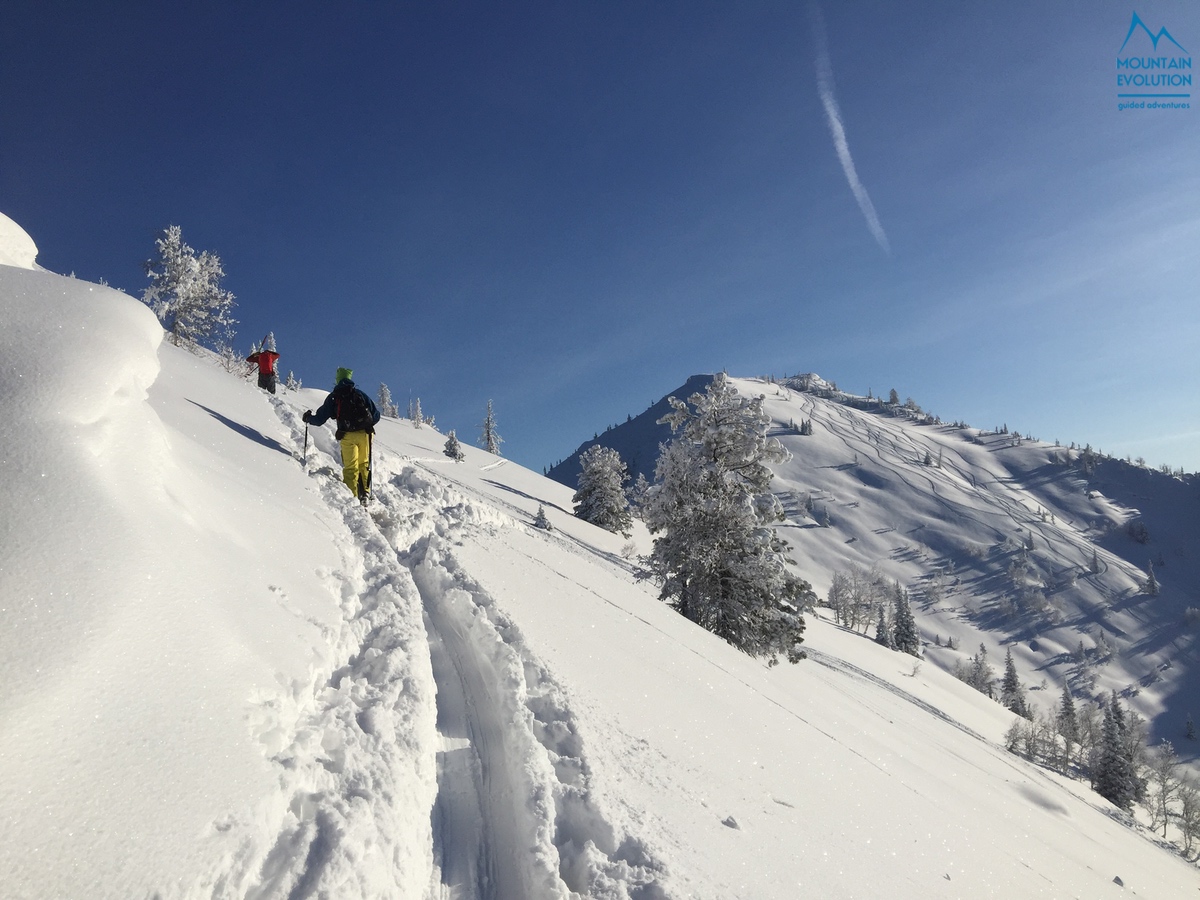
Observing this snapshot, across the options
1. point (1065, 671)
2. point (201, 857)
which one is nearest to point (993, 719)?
point (201, 857)

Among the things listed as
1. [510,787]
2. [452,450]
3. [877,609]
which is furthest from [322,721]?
[877,609]

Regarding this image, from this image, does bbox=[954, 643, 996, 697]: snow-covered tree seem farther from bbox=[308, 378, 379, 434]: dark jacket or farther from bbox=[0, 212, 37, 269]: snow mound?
bbox=[0, 212, 37, 269]: snow mound

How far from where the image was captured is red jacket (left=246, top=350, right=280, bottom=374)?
54.8 ft

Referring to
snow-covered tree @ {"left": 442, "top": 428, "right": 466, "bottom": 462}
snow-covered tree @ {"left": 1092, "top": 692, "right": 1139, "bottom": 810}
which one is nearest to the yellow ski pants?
snow-covered tree @ {"left": 442, "top": 428, "right": 466, "bottom": 462}

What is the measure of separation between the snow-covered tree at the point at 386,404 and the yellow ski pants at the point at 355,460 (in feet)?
318

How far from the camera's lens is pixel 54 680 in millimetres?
2256

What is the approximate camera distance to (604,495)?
4441 centimetres

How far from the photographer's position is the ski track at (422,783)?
2639 millimetres

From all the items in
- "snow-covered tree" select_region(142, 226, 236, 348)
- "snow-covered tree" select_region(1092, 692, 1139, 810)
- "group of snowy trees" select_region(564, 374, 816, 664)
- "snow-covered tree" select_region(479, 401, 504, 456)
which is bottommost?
"snow-covered tree" select_region(1092, 692, 1139, 810)

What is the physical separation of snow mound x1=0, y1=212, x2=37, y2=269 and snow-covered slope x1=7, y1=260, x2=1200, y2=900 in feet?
10.5

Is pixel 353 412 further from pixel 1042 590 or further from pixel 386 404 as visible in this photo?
pixel 1042 590

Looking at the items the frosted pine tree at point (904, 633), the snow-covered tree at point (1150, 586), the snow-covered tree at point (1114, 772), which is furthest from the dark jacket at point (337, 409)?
the snow-covered tree at point (1150, 586)

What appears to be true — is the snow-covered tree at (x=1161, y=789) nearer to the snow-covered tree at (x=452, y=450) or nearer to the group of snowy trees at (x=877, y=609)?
the group of snowy trees at (x=877, y=609)

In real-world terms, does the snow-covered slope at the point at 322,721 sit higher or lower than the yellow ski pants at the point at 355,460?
lower
